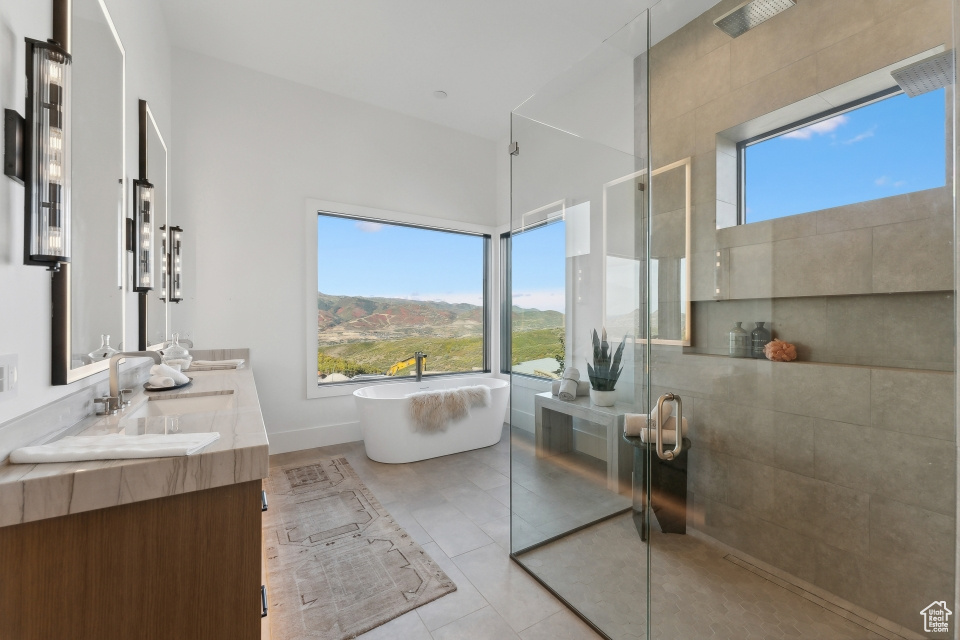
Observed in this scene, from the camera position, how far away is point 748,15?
1.79 metres

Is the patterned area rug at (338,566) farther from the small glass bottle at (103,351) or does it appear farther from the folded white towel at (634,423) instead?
the small glass bottle at (103,351)

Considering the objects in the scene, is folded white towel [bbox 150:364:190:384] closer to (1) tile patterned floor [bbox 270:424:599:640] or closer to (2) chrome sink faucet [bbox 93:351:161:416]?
(2) chrome sink faucet [bbox 93:351:161:416]

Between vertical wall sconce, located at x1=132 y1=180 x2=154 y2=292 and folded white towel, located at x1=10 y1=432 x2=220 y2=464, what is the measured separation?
126cm

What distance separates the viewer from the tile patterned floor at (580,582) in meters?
1.56

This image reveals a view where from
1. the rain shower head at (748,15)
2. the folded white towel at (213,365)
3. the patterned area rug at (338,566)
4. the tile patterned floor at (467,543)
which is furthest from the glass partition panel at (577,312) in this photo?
the folded white towel at (213,365)

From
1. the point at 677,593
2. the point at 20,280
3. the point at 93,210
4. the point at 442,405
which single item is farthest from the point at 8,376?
the point at 442,405

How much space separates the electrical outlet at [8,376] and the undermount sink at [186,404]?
2.12 feet

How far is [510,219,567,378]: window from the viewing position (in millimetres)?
2127

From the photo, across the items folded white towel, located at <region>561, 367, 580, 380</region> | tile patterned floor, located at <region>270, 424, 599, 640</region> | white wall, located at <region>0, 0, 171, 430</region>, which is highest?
white wall, located at <region>0, 0, 171, 430</region>

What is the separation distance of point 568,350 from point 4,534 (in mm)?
1881

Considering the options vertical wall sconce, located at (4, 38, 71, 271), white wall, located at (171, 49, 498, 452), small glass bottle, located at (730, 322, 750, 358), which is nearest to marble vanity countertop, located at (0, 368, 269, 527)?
vertical wall sconce, located at (4, 38, 71, 271)

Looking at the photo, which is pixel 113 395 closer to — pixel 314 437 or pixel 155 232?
pixel 155 232

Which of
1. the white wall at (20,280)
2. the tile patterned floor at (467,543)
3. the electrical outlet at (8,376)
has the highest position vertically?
the white wall at (20,280)

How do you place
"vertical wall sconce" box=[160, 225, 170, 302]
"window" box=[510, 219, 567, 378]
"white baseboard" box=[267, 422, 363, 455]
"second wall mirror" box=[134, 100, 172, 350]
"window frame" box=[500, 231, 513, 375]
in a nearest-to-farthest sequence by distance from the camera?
"window" box=[510, 219, 567, 378] → "second wall mirror" box=[134, 100, 172, 350] → "vertical wall sconce" box=[160, 225, 170, 302] → "white baseboard" box=[267, 422, 363, 455] → "window frame" box=[500, 231, 513, 375]
